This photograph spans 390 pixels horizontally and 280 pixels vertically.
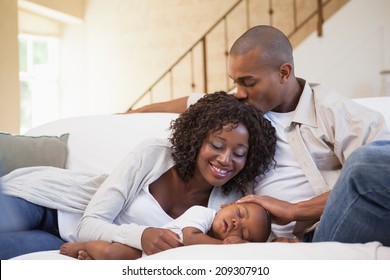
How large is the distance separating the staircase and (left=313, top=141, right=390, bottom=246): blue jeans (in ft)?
17.1

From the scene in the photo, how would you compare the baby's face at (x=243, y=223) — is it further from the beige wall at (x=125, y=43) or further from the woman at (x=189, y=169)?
the beige wall at (x=125, y=43)

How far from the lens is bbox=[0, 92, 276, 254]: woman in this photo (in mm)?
1541

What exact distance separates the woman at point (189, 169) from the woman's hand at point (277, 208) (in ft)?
0.44

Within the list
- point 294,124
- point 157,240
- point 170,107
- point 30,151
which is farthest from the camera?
point 170,107

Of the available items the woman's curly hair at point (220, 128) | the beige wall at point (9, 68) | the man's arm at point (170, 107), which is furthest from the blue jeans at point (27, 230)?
the beige wall at point (9, 68)

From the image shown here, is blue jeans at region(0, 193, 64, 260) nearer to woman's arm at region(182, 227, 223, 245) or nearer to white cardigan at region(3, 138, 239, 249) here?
white cardigan at region(3, 138, 239, 249)

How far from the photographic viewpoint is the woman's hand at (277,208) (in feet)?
4.82

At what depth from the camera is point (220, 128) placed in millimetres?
1596

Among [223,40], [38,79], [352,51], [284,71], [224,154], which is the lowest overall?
[224,154]

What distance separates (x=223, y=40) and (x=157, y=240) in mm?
5867

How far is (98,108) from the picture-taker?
7836mm

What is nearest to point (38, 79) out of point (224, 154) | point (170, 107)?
point (170, 107)

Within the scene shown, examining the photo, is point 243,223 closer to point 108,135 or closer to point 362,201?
point 362,201
